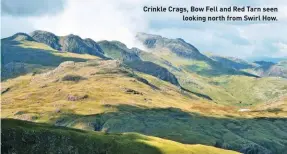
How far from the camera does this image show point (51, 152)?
3585 inches

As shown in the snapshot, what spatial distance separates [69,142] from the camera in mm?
96562

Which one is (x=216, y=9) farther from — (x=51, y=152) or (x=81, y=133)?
(x=51, y=152)

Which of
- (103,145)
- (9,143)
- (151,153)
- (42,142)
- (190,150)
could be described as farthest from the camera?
(190,150)

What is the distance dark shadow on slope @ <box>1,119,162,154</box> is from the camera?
8475 cm

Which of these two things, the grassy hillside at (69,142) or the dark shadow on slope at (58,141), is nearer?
the dark shadow on slope at (58,141)

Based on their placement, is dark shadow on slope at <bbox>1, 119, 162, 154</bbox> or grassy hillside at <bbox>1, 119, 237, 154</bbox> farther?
grassy hillside at <bbox>1, 119, 237, 154</bbox>

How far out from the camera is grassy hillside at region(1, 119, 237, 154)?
85.1 m

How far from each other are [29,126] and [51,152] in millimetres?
7898

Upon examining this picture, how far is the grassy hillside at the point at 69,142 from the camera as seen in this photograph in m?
85.1

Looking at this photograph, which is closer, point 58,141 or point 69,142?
point 58,141

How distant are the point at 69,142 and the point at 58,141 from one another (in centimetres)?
302

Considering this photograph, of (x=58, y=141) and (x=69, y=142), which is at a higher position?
(x=58, y=141)

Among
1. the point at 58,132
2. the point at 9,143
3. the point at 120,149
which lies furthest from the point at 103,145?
the point at 9,143

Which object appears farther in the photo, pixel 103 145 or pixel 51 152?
pixel 103 145
